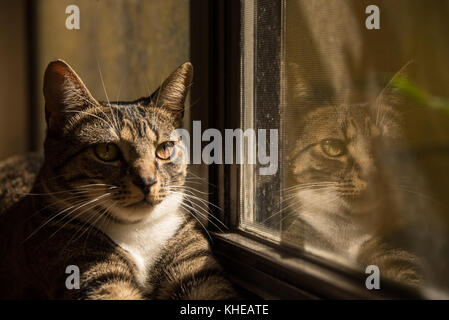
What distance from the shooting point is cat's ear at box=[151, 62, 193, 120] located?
98 cm

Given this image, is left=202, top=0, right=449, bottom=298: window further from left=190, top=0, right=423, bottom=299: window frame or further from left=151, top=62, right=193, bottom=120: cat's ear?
left=151, top=62, right=193, bottom=120: cat's ear

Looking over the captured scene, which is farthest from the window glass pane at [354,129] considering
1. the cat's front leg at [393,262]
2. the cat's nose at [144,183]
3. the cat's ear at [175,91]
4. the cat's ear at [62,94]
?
the cat's ear at [62,94]

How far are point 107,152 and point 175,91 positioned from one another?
0.23m

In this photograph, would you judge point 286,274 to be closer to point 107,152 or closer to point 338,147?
point 338,147

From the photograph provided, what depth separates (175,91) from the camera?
39.5 inches

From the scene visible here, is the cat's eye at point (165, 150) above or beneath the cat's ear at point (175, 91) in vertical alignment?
beneath

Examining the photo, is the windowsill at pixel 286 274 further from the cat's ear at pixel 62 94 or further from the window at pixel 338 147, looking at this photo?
the cat's ear at pixel 62 94

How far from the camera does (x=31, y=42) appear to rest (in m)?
2.03

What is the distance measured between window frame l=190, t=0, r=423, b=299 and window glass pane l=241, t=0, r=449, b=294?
0.03 m

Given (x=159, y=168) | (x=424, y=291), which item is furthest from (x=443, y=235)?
(x=159, y=168)

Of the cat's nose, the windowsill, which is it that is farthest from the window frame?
the cat's nose

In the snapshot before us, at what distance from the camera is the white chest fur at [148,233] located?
3.04 ft

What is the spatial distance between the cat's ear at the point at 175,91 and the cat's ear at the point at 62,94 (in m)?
0.15

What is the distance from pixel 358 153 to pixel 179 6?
67 cm
